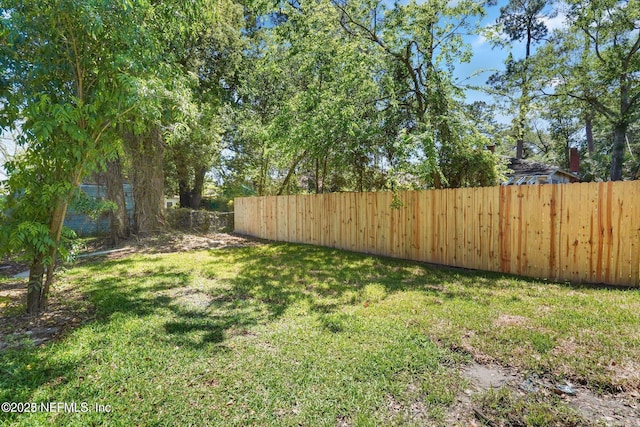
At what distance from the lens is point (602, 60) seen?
10688mm

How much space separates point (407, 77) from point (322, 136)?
8.10ft

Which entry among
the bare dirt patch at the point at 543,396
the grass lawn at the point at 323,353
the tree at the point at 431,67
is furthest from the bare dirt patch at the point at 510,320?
the tree at the point at 431,67

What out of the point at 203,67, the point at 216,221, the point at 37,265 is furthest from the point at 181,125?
the point at 216,221

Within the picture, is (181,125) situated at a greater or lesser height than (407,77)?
lesser

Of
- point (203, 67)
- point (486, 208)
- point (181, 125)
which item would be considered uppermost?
point (203, 67)

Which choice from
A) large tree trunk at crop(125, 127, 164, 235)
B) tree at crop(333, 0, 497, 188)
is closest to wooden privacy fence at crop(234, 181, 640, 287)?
tree at crop(333, 0, 497, 188)

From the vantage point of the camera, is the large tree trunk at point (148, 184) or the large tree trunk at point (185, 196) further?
the large tree trunk at point (185, 196)

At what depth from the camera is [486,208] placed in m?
5.83

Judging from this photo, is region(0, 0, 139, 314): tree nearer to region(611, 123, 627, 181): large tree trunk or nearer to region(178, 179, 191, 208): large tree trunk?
region(178, 179, 191, 208): large tree trunk

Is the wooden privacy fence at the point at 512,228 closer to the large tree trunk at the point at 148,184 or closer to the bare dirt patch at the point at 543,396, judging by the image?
the bare dirt patch at the point at 543,396

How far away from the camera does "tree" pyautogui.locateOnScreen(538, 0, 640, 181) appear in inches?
Result: 398

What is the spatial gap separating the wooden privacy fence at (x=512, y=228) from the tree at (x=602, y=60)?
8.35 metres

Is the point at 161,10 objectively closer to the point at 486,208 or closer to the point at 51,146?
the point at 51,146

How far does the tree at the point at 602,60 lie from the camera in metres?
10.1
